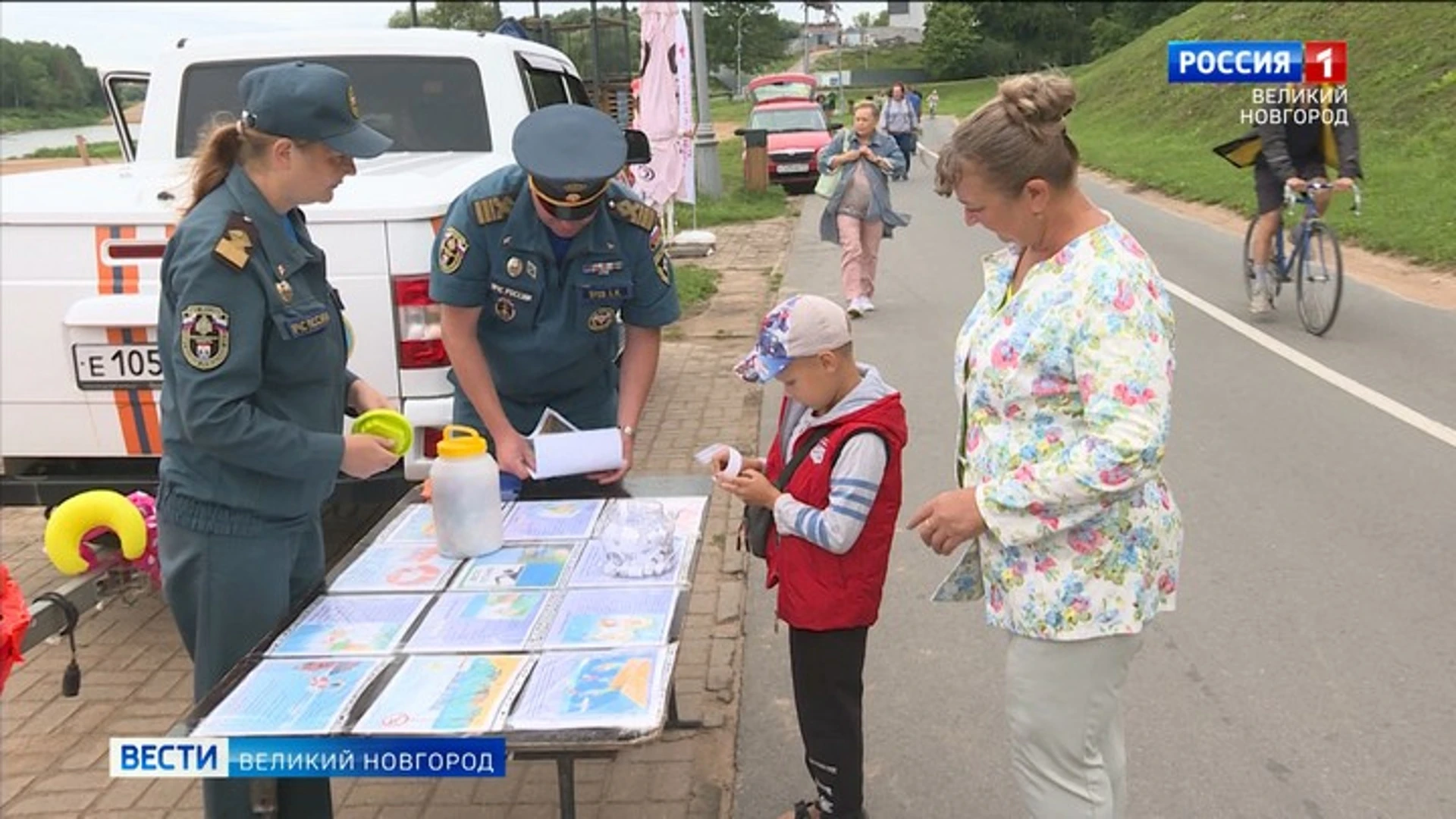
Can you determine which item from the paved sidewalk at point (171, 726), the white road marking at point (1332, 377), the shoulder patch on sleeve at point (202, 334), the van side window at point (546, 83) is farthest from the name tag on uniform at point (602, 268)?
the white road marking at point (1332, 377)

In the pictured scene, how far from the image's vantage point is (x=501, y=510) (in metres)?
3.09

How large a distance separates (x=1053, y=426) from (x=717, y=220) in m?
15.7

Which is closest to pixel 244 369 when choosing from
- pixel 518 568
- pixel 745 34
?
pixel 518 568

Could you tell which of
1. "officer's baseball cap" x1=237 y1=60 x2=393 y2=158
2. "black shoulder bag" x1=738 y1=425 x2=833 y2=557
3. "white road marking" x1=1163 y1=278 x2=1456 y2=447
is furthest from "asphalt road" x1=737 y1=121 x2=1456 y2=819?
"officer's baseball cap" x1=237 y1=60 x2=393 y2=158

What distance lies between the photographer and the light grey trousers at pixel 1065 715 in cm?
231

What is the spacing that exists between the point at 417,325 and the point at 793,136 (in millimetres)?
18160

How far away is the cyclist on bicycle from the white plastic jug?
716 cm

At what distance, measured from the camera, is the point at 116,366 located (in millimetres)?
4199

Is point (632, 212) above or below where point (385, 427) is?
above

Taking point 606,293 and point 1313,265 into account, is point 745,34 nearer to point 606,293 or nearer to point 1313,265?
point 1313,265

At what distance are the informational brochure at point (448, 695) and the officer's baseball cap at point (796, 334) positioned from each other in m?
0.88

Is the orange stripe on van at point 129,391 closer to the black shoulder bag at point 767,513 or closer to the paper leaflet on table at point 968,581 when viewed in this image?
the black shoulder bag at point 767,513

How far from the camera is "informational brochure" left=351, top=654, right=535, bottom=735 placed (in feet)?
6.85

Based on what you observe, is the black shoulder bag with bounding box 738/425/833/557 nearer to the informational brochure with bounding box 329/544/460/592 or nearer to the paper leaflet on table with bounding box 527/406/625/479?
the paper leaflet on table with bounding box 527/406/625/479
